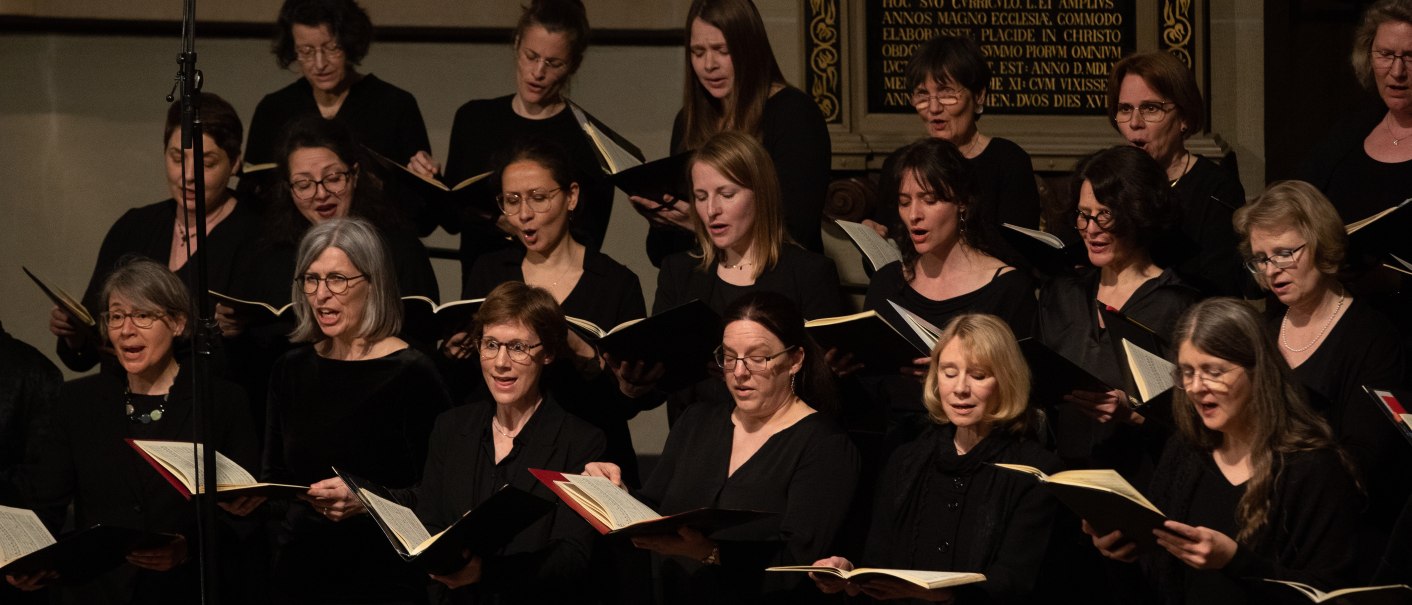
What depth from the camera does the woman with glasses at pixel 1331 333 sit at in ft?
13.1

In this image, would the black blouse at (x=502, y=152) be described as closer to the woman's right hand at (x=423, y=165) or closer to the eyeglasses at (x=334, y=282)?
the woman's right hand at (x=423, y=165)

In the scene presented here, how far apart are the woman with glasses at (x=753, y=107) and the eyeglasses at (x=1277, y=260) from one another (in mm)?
1375

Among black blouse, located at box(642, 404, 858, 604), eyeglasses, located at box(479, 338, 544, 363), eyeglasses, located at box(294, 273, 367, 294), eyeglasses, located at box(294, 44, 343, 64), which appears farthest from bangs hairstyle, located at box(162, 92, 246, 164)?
black blouse, located at box(642, 404, 858, 604)

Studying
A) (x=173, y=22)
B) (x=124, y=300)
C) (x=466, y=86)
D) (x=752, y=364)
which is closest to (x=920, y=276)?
(x=752, y=364)

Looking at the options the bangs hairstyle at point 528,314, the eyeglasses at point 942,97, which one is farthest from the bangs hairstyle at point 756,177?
the eyeglasses at point 942,97

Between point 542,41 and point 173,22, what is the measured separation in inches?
113

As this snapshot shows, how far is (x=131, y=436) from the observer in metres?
4.71

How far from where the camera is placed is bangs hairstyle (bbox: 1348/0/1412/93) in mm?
4586

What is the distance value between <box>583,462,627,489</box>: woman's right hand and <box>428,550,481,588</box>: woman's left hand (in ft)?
1.12

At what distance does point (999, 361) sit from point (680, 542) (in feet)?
2.73

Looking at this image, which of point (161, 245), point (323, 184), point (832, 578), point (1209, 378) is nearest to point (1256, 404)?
point (1209, 378)

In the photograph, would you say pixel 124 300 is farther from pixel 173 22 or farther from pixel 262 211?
pixel 173 22

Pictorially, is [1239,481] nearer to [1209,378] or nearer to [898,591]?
[1209,378]

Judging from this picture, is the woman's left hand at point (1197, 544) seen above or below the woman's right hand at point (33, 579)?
above
